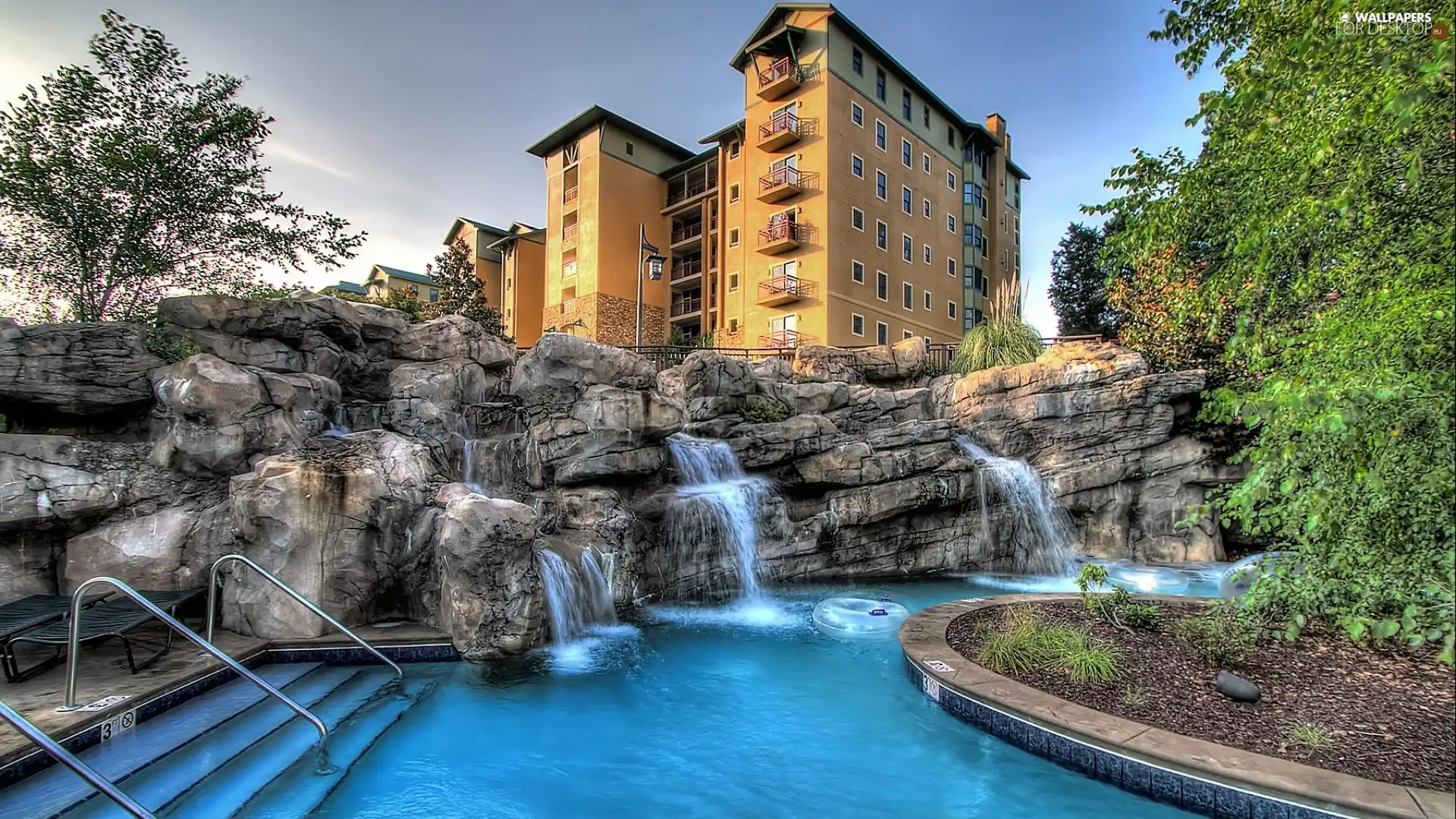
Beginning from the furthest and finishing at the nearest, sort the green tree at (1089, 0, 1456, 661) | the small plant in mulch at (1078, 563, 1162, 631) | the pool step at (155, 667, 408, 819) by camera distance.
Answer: the small plant in mulch at (1078, 563, 1162, 631) → the pool step at (155, 667, 408, 819) → the green tree at (1089, 0, 1456, 661)

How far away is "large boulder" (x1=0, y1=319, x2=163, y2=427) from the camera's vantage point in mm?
8547

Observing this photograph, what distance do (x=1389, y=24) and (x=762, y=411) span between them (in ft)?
36.3

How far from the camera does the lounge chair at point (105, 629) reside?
5.27 metres

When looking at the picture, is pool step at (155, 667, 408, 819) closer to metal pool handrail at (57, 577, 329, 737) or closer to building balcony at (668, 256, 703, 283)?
metal pool handrail at (57, 577, 329, 737)

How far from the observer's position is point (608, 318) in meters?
33.4

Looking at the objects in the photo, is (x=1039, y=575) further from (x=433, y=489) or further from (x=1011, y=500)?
(x=433, y=489)

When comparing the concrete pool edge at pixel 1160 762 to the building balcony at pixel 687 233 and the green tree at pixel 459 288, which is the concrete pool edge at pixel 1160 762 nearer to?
the green tree at pixel 459 288

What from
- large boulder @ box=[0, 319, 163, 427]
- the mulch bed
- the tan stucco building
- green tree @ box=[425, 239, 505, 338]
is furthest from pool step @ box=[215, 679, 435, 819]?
the tan stucco building

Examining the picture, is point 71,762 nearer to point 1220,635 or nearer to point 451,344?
point 1220,635

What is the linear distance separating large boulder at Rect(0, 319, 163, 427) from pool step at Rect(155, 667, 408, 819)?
253 inches

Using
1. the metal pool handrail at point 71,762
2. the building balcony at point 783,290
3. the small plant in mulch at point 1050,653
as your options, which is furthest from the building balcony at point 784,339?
the metal pool handrail at point 71,762

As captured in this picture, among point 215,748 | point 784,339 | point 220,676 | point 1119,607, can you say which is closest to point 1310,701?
point 1119,607

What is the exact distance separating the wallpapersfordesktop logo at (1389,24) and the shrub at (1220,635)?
4.82 meters

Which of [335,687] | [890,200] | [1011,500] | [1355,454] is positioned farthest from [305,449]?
[890,200]
